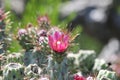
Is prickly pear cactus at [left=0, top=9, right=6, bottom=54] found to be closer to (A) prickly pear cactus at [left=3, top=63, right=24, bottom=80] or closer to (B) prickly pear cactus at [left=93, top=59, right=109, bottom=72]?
(A) prickly pear cactus at [left=3, top=63, right=24, bottom=80]

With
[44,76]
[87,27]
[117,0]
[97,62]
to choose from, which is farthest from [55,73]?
[117,0]

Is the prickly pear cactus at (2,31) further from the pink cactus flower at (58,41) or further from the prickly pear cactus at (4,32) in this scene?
the pink cactus flower at (58,41)

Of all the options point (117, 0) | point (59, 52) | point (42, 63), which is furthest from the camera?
point (117, 0)

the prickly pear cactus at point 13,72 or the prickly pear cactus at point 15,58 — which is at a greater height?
the prickly pear cactus at point 15,58

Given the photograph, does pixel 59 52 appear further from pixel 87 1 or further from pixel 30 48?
pixel 87 1

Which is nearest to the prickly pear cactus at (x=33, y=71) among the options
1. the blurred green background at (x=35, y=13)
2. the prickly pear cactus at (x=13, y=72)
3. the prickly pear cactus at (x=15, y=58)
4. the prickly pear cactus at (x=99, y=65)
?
the prickly pear cactus at (x=13, y=72)
